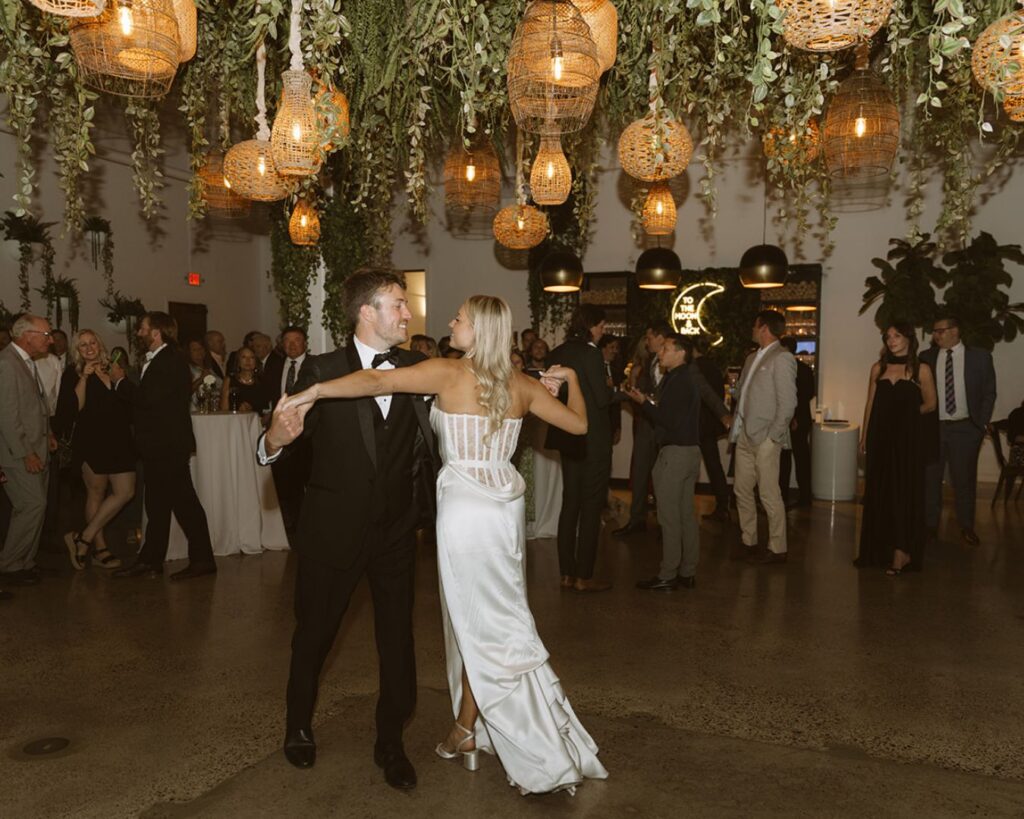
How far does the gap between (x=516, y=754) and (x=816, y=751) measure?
1239 mm

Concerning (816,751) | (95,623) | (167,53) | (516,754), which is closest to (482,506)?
(516,754)

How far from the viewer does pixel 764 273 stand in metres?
8.17

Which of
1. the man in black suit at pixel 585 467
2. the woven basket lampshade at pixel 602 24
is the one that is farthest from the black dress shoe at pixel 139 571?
the woven basket lampshade at pixel 602 24

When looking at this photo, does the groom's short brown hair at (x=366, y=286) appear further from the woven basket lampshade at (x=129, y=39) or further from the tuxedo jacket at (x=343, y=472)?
the woven basket lampshade at (x=129, y=39)

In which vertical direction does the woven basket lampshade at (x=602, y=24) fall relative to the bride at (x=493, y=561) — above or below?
above

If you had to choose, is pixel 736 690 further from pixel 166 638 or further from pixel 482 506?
pixel 166 638

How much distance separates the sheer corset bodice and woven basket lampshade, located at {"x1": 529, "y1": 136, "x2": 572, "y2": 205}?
9.67ft

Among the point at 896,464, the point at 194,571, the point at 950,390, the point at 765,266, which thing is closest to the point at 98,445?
the point at 194,571

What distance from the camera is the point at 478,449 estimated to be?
2.98 m

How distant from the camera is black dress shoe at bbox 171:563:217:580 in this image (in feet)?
18.8

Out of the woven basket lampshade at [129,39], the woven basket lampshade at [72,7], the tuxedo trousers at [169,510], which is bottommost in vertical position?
the tuxedo trousers at [169,510]

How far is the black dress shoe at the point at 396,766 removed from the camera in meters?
2.94

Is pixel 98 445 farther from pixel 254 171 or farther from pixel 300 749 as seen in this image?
pixel 300 749

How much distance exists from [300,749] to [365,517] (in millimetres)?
917
